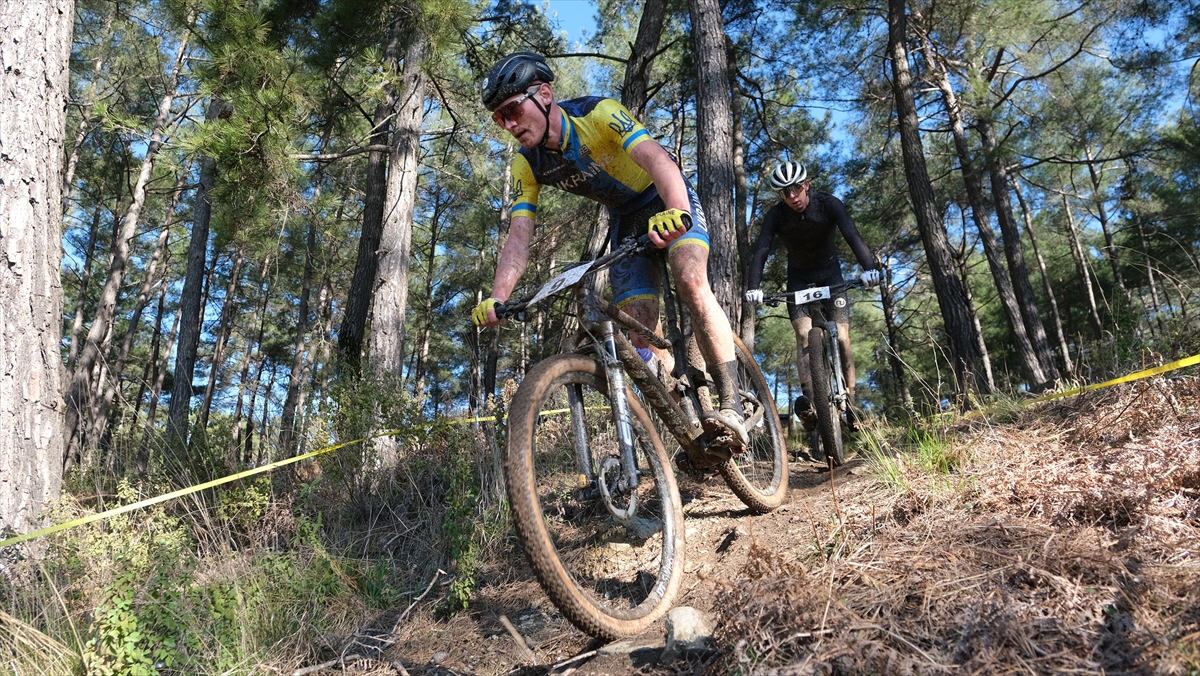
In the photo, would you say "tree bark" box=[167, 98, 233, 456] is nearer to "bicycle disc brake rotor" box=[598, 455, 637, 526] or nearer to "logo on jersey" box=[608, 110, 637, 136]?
"logo on jersey" box=[608, 110, 637, 136]

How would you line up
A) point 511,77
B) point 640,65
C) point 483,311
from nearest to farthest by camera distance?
point 483,311
point 511,77
point 640,65

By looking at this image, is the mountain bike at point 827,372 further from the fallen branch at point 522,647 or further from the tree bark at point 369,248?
the tree bark at point 369,248

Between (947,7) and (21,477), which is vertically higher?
(947,7)

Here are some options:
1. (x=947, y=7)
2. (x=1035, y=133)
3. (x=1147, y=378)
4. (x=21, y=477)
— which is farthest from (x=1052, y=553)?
(x=1035, y=133)

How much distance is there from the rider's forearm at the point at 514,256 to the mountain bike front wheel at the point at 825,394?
7.68 ft

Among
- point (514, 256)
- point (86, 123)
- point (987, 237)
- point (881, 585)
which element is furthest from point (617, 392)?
point (86, 123)

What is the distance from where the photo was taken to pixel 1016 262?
1122 centimetres

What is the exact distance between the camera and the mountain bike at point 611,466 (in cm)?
204

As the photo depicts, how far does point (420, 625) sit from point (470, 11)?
18.4 feet

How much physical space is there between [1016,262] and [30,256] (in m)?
12.6

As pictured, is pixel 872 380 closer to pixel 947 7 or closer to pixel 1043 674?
pixel 947 7

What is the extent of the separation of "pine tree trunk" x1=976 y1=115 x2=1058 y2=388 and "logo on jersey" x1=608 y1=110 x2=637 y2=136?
33.1 feet

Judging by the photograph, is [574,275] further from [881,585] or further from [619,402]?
[881,585]

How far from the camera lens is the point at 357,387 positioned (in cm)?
450
